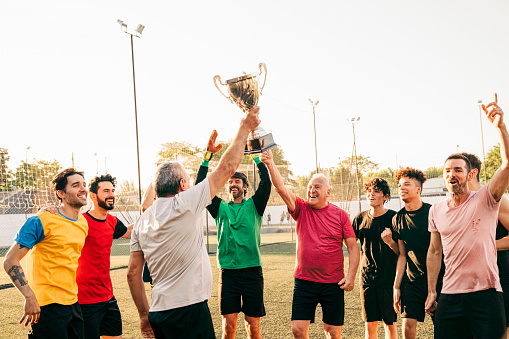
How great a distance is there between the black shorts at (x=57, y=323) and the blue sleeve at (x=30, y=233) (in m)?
0.56

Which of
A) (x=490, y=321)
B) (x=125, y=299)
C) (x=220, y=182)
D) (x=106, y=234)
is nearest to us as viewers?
(x=220, y=182)

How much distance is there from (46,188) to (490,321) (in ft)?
58.8

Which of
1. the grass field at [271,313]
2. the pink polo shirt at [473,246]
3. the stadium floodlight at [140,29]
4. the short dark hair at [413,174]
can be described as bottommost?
the grass field at [271,313]

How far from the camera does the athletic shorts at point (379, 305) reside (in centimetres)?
500

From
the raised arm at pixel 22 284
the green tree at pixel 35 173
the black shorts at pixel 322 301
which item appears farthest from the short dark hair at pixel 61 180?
the green tree at pixel 35 173

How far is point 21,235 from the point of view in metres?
3.56

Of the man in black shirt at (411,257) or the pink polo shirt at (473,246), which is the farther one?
the man in black shirt at (411,257)

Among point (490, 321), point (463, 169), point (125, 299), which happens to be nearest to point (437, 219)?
point (463, 169)

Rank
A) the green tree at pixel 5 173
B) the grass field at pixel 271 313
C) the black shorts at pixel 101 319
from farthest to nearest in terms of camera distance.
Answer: the green tree at pixel 5 173, the grass field at pixel 271 313, the black shorts at pixel 101 319

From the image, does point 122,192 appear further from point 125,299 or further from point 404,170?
point 404,170

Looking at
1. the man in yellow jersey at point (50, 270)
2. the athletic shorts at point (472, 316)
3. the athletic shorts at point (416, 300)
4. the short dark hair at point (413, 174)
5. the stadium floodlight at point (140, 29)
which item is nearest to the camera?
the athletic shorts at point (472, 316)

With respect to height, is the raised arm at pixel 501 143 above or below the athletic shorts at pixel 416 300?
above

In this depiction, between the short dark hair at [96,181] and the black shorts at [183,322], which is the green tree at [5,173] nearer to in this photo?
the short dark hair at [96,181]

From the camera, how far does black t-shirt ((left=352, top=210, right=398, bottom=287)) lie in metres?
5.08
